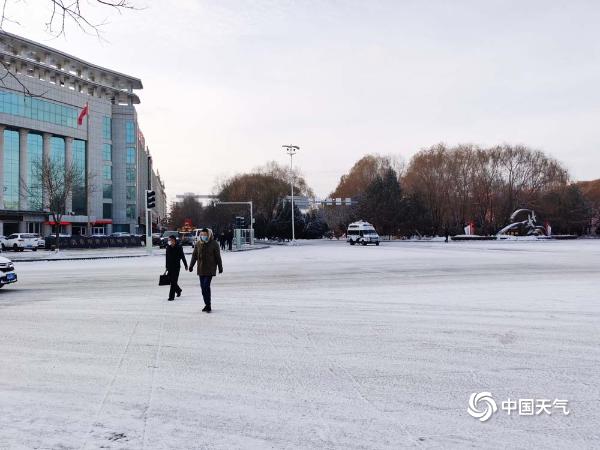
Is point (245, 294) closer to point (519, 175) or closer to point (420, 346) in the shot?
point (420, 346)

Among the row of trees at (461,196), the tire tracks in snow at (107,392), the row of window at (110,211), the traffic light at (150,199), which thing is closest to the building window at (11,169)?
the row of window at (110,211)

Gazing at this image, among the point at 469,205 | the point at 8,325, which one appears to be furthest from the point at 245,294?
the point at 469,205

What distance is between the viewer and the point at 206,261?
11.5 metres

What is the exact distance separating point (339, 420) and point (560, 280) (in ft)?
47.9

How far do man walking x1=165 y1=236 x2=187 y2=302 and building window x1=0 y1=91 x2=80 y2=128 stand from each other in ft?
221

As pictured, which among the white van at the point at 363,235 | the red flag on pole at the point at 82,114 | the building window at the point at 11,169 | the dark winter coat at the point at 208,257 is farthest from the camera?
the red flag on pole at the point at 82,114

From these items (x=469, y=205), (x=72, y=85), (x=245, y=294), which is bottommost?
(x=245, y=294)

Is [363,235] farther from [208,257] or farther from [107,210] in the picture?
[208,257]

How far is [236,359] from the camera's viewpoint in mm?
6875

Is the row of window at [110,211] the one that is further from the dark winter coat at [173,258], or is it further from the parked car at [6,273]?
the dark winter coat at [173,258]

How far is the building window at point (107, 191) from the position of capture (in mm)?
91312

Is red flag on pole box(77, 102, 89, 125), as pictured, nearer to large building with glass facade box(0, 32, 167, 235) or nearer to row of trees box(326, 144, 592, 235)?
large building with glass facade box(0, 32, 167, 235)

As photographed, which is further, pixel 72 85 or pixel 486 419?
pixel 72 85

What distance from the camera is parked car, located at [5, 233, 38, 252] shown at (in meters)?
49.9
